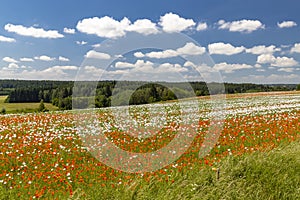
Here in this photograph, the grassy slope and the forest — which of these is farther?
the forest

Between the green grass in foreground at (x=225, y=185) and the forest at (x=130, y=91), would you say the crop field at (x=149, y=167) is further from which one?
the forest at (x=130, y=91)

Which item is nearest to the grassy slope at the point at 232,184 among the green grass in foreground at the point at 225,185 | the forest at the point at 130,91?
the green grass in foreground at the point at 225,185

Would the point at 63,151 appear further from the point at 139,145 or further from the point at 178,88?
the point at 178,88

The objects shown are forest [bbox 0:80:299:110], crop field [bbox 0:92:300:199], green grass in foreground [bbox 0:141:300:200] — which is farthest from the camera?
forest [bbox 0:80:299:110]

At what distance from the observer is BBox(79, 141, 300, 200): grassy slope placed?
5.03 m

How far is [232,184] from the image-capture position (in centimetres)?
549

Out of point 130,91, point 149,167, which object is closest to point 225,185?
point 149,167

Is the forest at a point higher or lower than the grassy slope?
higher

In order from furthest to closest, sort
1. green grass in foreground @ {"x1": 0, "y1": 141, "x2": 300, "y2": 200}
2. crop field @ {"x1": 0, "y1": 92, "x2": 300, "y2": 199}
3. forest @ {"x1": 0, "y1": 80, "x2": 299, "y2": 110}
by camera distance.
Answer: forest @ {"x1": 0, "y1": 80, "x2": 299, "y2": 110}, crop field @ {"x1": 0, "y1": 92, "x2": 300, "y2": 199}, green grass in foreground @ {"x1": 0, "y1": 141, "x2": 300, "y2": 200}

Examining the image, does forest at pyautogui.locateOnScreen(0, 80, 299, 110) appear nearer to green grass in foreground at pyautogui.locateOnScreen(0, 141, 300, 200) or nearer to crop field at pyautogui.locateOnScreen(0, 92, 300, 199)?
crop field at pyautogui.locateOnScreen(0, 92, 300, 199)

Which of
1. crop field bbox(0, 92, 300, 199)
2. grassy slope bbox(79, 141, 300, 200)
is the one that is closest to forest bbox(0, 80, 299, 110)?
crop field bbox(0, 92, 300, 199)

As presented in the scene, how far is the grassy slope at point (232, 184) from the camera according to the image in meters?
5.03

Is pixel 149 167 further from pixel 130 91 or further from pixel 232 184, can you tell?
pixel 130 91

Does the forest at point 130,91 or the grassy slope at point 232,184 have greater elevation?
the forest at point 130,91
